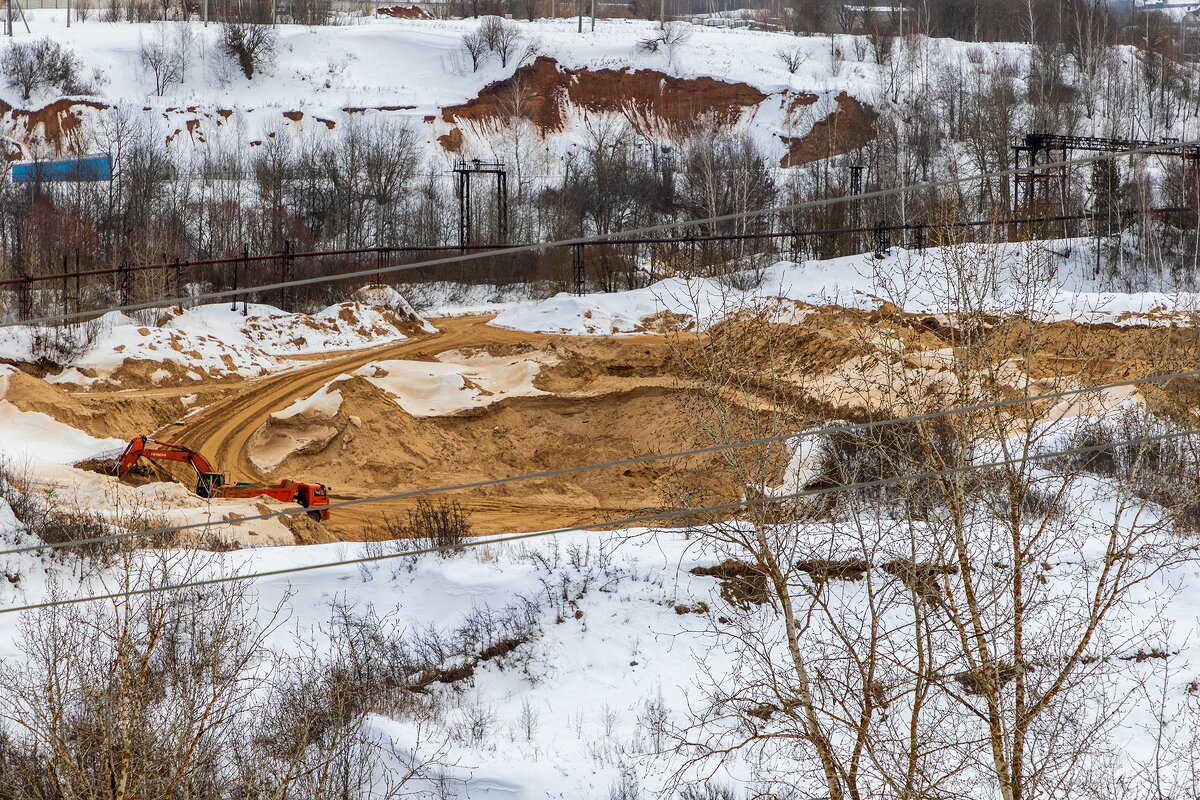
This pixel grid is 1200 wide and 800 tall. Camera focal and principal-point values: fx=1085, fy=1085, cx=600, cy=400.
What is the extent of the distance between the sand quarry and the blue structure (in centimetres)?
2855

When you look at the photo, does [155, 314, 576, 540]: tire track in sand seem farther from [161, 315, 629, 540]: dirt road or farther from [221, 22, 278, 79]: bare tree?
[221, 22, 278, 79]: bare tree

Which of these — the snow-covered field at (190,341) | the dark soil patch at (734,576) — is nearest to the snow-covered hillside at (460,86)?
the snow-covered field at (190,341)

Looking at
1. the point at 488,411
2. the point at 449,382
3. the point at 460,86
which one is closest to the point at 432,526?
the point at 488,411

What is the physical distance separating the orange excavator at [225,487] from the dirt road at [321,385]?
541 mm

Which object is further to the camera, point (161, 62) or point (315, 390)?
point (161, 62)

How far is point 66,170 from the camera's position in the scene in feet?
185

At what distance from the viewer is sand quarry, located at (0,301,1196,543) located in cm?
2078

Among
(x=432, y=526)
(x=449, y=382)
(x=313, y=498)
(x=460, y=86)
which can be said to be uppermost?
(x=460, y=86)

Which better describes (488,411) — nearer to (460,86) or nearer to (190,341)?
(190,341)

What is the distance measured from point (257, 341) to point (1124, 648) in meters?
27.4

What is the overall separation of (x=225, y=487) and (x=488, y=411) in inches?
314

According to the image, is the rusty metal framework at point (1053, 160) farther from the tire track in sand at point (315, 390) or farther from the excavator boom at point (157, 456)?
the excavator boom at point (157, 456)

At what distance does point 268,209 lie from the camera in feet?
178

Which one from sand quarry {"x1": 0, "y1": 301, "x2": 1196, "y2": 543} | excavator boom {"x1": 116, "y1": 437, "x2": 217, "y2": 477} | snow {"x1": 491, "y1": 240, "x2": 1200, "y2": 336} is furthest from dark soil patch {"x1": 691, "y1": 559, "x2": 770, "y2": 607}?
snow {"x1": 491, "y1": 240, "x2": 1200, "y2": 336}
